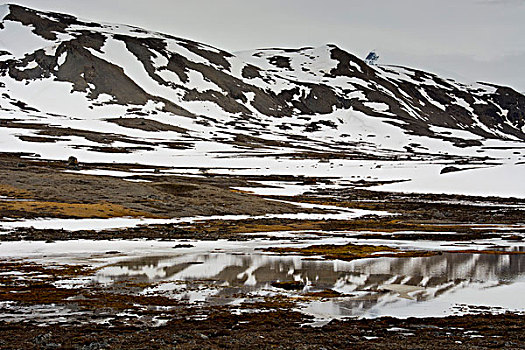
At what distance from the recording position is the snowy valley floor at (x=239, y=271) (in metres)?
16.1

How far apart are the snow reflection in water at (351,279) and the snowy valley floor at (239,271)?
0.09m

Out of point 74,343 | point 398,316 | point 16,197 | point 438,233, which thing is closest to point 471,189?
point 438,233

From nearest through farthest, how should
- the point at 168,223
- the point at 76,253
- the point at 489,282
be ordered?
the point at 489,282
the point at 76,253
the point at 168,223

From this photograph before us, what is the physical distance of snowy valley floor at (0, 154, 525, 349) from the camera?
1609 cm

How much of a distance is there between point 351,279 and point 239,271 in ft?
16.6

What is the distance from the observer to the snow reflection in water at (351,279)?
20797mm

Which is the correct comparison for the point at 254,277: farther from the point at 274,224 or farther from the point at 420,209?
the point at 420,209

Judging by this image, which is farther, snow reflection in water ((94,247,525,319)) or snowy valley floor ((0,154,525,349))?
snow reflection in water ((94,247,525,319))

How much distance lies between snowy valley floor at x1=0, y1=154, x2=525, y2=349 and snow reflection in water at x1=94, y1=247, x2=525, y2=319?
9cm

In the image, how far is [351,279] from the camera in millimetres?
26312

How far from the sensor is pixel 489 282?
2552 cm

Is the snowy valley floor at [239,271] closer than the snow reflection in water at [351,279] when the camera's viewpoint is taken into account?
Yes

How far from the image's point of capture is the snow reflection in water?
20.8m

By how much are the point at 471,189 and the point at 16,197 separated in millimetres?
56959
